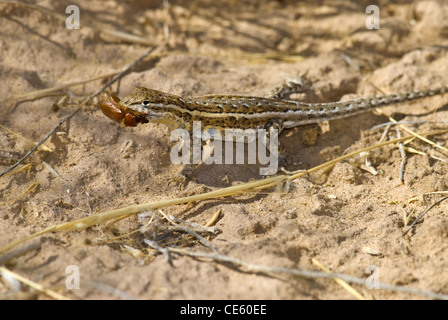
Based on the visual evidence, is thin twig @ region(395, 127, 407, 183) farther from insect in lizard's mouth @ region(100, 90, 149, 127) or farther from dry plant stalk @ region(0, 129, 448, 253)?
insect in lizard's mouth @ region(100, 90, 149, 127)

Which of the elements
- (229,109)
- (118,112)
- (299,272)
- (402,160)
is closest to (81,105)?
(118,112)

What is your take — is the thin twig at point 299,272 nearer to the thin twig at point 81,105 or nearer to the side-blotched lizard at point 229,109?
the side-blotched lizard at point 229,109

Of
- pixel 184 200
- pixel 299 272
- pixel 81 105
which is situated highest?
pixel 81 105

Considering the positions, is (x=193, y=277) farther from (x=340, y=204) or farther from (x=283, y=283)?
(x=340, y=204)

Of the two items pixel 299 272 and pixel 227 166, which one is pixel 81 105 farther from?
pixel 299 272

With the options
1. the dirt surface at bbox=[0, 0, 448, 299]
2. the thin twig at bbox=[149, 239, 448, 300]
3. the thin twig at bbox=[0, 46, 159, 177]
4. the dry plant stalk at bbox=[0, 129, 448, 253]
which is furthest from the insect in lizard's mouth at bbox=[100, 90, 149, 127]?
the thin twig at bbox=[149, 239, 448, 300]

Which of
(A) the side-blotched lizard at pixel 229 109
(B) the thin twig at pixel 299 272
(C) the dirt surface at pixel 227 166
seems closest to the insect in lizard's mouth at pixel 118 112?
(A) the side-blotched lizard at pixel 229 109
